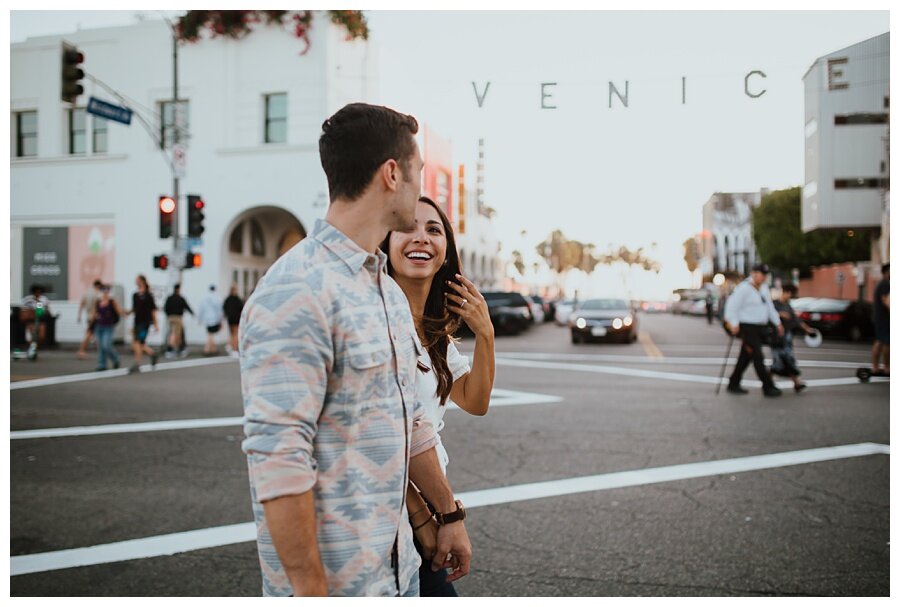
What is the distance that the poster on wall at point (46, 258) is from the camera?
57.3ft

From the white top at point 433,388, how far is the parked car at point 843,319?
77.7 feet

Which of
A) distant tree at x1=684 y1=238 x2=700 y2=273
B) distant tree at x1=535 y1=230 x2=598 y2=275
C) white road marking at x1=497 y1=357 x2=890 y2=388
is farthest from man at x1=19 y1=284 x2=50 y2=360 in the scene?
distant tree at x1=684 y1=238 x2=700 y2=273

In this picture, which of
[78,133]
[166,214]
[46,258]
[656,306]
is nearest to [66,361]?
[46,258]


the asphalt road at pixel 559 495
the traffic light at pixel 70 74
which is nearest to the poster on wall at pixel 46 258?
the asphalt road at pixel 559 495

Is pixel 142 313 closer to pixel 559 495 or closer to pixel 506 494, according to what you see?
pixel 506 494

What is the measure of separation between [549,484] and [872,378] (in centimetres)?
897

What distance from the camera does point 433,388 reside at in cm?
234

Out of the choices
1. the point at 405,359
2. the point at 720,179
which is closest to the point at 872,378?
the point at 720,179

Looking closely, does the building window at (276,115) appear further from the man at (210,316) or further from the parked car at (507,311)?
the parked car at (507,311)

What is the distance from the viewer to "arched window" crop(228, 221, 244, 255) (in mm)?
23031

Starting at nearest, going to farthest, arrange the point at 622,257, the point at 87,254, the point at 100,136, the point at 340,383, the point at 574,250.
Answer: the point at 340,383 < the point at 574,250 < the point at 622,257 < the point at 87,254 < the point at 100,136

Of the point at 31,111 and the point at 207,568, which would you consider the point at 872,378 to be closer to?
the point at 207,568

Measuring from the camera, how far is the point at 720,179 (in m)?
3.64

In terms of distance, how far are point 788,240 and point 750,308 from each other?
41179 millimetres
